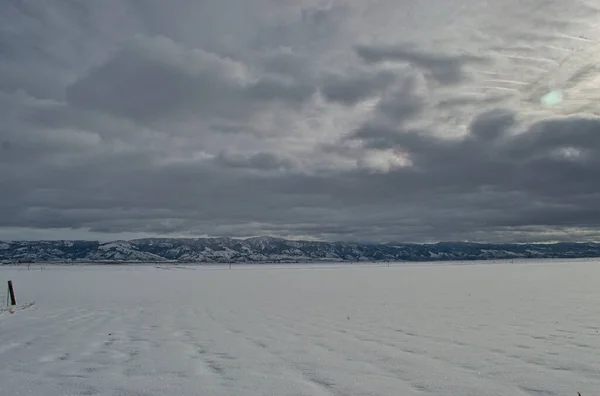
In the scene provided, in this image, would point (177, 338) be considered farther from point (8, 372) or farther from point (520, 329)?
point (520, 329)

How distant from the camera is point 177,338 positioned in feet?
40.4

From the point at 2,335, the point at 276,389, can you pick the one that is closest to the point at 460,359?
the point at 276,389

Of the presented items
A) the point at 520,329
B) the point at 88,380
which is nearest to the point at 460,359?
the point at 520,329

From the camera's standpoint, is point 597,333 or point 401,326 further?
point 401,326

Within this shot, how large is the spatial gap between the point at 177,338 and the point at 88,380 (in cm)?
476

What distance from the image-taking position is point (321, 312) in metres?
18.0

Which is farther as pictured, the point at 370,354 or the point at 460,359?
the point at 370,354

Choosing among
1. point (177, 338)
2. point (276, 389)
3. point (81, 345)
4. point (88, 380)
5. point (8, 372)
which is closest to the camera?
point (276, 389)

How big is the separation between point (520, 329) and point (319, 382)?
7751mm

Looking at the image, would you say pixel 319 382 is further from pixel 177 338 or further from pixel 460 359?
pixel 177 338

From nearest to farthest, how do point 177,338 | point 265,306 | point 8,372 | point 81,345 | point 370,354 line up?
point 8,372
point 370,354
point 81,345
point 177,338
point 265,306

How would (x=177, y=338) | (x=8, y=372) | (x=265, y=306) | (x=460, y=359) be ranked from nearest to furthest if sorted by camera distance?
(x=8, y=372)
(x=460, y=359)
(x=177, y=338)
(x=265, y=306)

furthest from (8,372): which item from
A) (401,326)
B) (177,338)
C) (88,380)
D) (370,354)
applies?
(401,326)

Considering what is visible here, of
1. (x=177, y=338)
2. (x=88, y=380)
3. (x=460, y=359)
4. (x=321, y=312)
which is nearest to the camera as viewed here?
(x=88, y=380)
